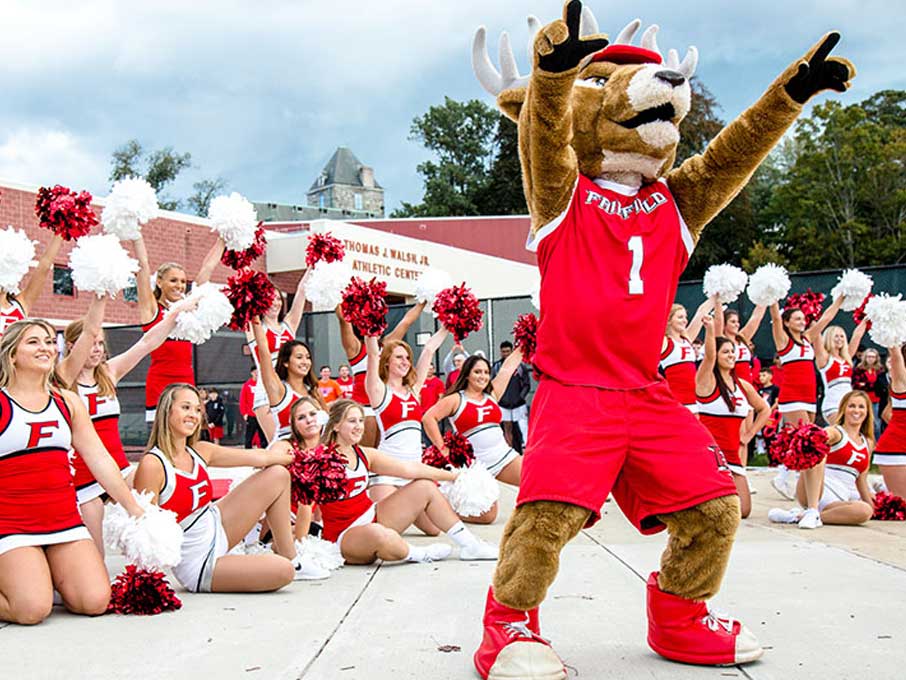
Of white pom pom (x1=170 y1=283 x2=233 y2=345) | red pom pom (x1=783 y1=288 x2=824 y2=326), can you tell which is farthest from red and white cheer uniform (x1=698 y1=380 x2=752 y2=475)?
white pom pom (x1=170 y1=283 x2=233 y2=345)

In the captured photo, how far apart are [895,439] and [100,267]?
6.24 meters

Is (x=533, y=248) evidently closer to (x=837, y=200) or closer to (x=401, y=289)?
(x=401, y=289)

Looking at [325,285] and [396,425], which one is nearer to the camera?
[325,285]

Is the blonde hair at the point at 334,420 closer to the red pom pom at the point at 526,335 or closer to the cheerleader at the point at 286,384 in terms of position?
the cheerleader at the point at 286,384

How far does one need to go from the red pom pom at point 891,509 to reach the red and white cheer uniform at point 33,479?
611 centimetres

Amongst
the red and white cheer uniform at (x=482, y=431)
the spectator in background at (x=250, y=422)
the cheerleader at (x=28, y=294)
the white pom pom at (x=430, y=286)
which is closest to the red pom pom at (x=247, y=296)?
the cheerleader at (x=28, y=294)

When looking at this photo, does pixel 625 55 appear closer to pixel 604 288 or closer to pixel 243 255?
pixel 604 288

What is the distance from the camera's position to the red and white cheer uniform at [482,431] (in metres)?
8.06

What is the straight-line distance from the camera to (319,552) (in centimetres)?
547

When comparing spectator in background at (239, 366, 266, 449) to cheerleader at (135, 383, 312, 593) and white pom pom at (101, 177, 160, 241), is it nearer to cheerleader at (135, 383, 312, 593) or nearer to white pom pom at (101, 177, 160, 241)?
white pom pom at (101, 177, 160, 241)

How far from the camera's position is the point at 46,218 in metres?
5.52

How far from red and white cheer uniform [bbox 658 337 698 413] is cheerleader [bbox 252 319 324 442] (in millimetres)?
3220

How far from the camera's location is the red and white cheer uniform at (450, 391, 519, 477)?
8062 millimetres

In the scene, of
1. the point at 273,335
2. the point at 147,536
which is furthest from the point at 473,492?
the point at 147,536
